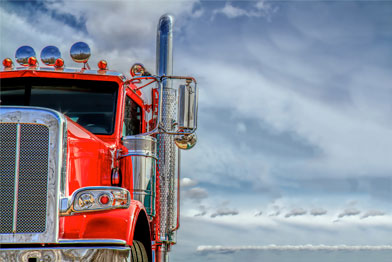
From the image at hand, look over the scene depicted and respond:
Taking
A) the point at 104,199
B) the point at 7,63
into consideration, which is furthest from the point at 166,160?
the point at 104,199

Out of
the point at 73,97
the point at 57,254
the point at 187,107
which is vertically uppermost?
the point at 73,97

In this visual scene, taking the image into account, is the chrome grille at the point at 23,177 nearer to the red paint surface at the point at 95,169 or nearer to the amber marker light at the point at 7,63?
the red paint surface at the point at 95,169

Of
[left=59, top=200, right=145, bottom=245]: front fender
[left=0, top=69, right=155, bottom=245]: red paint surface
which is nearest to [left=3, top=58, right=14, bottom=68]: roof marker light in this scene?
[left=0, top=69, right=155, bottom=245]: red paint surface

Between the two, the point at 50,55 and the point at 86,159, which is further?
the point at 50,55

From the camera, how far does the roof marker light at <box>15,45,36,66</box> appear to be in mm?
6867

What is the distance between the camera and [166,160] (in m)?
7.30

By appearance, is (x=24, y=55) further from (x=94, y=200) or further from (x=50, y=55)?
(x=94, y=200)

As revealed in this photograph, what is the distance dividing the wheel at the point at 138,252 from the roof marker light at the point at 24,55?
2.59m

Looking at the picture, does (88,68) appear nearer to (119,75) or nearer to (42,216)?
(119,75)

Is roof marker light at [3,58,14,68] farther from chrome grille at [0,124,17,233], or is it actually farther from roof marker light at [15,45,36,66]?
chrome grille at [0,124,17,233]

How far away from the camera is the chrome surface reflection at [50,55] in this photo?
22.3 feet

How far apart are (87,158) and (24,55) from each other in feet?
6.29

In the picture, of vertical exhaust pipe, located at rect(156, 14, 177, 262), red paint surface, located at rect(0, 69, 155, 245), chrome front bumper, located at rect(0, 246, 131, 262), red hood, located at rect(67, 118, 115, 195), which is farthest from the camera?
vertical exhaust pipe, located at rect(156, 14, 177, 262)

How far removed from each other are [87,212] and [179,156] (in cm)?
264
